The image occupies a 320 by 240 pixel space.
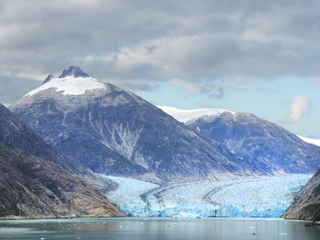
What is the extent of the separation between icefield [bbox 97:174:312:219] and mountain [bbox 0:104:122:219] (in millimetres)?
8944

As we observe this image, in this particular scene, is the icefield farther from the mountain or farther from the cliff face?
the mountain

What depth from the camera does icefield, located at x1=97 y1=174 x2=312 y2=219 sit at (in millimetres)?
142250

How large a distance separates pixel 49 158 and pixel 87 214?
159ft

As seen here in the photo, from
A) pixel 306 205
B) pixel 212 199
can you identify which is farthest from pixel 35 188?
pixel 306 205

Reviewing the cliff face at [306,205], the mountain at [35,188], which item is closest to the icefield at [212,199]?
the cliff face at [306,205]

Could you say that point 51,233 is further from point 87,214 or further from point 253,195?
point 253,195

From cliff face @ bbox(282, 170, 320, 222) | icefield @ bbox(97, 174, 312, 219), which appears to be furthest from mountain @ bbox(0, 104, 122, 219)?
cliff face @ bbox(282, 170, 320, 222)

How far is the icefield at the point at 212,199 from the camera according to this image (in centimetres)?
14225

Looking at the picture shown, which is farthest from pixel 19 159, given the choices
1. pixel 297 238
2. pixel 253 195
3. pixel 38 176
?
pixel 297 238

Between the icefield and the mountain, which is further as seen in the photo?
the icefield

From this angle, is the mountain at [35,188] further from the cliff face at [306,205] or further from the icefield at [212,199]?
the cliff face at [306,205]

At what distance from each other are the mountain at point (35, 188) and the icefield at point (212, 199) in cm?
894

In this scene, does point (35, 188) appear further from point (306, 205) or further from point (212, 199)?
point (306, 205)

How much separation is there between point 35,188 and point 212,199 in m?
51.7
